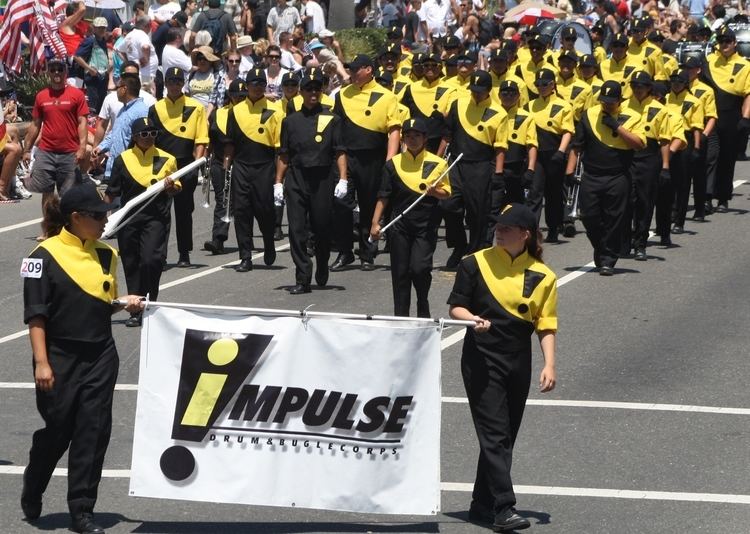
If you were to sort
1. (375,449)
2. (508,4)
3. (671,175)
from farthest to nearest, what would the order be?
1. (508,4)
2. (671,175)
3. (375,449)

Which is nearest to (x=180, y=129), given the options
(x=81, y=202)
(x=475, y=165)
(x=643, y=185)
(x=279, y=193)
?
(x=279, y=193)

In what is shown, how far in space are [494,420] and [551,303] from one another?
2.50 ft

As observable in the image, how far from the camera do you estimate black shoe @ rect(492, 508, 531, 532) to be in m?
8.91

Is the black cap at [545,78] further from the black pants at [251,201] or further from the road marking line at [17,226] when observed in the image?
the road marking line at [17,226]

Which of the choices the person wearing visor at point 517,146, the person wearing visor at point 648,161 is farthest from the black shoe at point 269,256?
the person wearing visor at point 648,161

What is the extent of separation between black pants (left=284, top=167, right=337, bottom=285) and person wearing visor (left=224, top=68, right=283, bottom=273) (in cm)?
95

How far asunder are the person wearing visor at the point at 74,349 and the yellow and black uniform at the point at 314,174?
7.75 m

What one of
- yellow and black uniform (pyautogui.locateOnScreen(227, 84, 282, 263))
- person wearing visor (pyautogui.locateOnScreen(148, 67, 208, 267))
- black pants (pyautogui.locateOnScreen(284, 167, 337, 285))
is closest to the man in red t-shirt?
person wearing visor (pyautogui.locateOnScreen(148, 67, 208, 267))

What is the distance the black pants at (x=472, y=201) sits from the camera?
17.6 m

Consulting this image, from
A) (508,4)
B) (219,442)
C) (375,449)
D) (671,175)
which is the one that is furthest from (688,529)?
(508,4)

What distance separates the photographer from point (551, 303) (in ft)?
30.1

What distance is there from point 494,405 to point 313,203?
26.3ft

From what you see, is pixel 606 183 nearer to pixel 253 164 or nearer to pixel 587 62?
pixel 587 62

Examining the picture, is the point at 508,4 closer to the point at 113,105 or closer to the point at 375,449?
the point at 113,105
